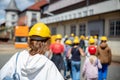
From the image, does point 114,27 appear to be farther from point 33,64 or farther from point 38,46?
point 33,64

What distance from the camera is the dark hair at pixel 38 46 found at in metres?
2.96

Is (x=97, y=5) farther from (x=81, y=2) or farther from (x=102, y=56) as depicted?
(x=102, y=56)

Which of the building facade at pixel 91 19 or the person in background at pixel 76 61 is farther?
the building facade at pixel 91 19

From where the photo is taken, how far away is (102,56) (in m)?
10.9

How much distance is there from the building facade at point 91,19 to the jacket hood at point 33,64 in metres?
28.2

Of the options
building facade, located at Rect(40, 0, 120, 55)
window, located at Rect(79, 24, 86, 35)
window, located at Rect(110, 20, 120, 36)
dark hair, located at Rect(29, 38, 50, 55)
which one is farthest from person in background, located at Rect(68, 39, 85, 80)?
window, located at Rect(79, 24, 86, 35)

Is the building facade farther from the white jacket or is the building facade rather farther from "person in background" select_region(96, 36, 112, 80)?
the white jacket

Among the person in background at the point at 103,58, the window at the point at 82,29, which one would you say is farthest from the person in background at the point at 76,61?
the window at the point at 82,29

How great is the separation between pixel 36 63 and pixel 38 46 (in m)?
0.20

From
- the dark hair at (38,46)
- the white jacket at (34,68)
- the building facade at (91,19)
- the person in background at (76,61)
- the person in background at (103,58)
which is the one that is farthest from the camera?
the building facade at (91,19)

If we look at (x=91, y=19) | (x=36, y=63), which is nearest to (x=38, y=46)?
(x=36, y=63)

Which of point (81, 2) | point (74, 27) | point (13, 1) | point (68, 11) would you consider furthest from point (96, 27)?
point (13, 1)

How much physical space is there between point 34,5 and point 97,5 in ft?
190

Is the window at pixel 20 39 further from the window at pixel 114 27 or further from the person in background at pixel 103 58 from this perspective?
the person in background at pixel 103 58
